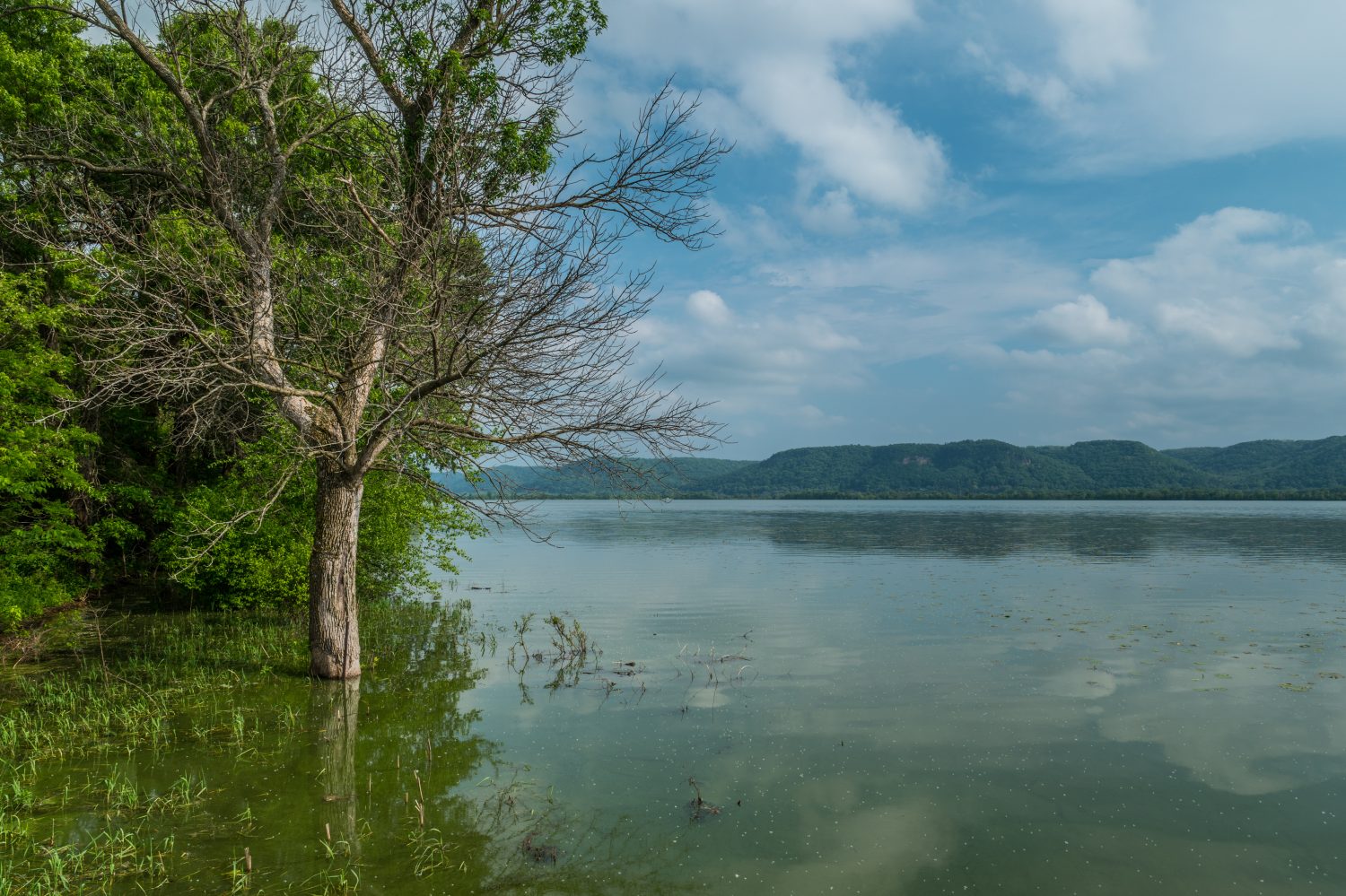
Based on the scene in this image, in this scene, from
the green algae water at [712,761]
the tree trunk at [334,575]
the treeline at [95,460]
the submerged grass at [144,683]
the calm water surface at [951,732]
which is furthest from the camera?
the treeline at [95,460]

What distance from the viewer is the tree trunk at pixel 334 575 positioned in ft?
43.6

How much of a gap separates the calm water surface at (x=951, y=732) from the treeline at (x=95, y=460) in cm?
583

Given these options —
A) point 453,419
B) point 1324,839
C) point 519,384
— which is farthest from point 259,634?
point 1324,839

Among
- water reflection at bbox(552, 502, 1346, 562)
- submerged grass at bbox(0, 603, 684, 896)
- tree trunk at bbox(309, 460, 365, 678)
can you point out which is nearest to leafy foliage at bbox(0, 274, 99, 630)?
submerged grass at bbox(0, 603, 684, 896)

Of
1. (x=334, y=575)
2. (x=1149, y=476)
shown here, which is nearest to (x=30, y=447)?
(x=334, y=575)

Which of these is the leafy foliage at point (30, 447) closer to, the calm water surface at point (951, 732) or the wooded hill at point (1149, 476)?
the calm water surface at point (951, 732)

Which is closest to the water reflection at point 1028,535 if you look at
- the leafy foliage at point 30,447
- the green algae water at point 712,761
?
the green algae water at point 712,761

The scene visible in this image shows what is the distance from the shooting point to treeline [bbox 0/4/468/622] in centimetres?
1573

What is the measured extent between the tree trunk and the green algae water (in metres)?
0.63

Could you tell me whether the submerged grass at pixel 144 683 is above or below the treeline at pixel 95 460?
below

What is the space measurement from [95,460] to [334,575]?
1297 cm

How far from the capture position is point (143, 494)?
20891 mm

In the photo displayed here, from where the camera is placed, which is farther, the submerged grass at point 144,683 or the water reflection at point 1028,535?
the water reflection at point 1028,535

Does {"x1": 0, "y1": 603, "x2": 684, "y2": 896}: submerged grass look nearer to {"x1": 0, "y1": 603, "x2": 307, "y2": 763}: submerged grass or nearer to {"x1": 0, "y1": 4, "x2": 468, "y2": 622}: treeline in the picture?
{"x1": 0, "y1": 603, "x2": 307, "y2": 763}: submerged grass
